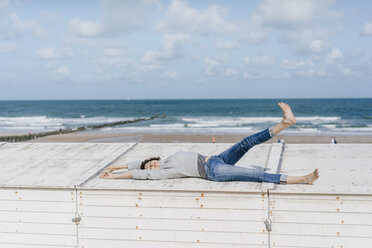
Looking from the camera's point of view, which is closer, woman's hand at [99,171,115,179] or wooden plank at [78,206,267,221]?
wooden plank at [78,206,267,221]

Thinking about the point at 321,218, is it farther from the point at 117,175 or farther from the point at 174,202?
the point at 117,175

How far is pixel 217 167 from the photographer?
545 centimetres

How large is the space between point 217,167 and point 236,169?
0.29 meters

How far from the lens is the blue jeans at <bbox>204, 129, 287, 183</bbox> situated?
17.1ft

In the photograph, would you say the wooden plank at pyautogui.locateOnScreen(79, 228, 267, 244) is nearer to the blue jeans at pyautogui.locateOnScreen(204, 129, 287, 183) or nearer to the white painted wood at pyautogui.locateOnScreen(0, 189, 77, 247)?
the white painted wood at pyautogui.locateOnScreen(0, 189, 77, 247)

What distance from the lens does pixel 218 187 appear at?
5152mm

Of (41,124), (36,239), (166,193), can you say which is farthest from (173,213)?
(41,124)

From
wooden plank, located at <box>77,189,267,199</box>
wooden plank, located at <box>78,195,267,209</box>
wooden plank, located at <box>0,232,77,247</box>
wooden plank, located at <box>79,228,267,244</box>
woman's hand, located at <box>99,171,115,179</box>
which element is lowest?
wooden plank, located at <box>0,232,77,247</box>

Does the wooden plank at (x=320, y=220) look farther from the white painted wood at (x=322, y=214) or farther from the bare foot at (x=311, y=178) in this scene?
the bare foot at (x=311, y=178)

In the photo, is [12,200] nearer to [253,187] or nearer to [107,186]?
[107,186]

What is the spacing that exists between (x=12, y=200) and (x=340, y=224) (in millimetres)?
4907

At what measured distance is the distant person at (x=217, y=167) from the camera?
5.31m

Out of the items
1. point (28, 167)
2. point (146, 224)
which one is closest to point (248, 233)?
point (146, 224)

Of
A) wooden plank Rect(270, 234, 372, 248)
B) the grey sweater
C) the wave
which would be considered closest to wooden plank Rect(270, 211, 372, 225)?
wooden plank Rect(270, 234, 372, 248)
